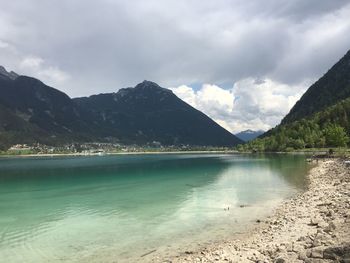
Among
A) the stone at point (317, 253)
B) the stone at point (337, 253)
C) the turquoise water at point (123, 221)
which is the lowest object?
the turquoise water at point (123, 221)

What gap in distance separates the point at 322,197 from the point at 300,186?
60.8 ft

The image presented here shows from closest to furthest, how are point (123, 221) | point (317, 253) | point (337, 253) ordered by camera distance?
point (337, 253), point (317, 253), point (123, 221)

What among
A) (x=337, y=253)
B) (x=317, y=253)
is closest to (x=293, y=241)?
(x=317, y=253)

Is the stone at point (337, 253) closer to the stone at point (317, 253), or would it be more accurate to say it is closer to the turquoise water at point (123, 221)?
the stone at point (317, 253)

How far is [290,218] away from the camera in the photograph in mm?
34750

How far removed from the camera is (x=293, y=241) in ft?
84.0

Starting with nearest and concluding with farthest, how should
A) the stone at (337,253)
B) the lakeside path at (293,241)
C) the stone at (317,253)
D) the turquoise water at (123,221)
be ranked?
the stone at (337,253) → the stone at (317,253) → the lakeside path at (293,241) → the turquoise water at (123,221)

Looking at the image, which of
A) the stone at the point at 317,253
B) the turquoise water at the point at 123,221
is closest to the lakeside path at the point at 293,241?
the stone at the point at 317,253

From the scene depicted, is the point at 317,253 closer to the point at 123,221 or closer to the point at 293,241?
the point at 293,241

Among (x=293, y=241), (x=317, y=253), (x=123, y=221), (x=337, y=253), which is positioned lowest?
(x=123, y=221)

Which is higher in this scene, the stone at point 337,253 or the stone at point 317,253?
the stone at point 337,253

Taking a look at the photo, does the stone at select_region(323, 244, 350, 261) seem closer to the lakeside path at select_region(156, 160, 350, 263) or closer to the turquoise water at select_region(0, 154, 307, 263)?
the lakeside path at select_region(156, 160, 350, 263)

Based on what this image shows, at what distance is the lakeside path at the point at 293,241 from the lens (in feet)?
66.4

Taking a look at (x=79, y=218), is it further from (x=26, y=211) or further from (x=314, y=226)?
(x=314, y=226)
